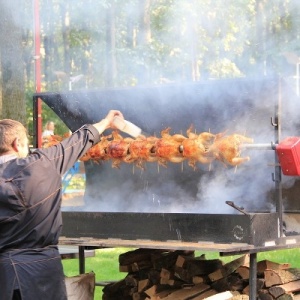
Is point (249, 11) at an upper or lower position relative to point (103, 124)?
upper

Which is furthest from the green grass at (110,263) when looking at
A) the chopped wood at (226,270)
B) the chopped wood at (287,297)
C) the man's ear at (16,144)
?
the man's ear at (16,144)

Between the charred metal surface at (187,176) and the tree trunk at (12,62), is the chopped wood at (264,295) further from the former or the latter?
the tree trunk at (12,62)

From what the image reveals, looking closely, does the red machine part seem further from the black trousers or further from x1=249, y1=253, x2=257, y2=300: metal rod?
the black trousers

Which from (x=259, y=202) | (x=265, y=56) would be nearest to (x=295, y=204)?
(x=259, y=202)

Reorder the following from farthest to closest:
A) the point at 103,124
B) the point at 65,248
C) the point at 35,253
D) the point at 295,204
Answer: the point at 65,248 < the point at 295,204 < the point at 103,124 < the point at 35,253

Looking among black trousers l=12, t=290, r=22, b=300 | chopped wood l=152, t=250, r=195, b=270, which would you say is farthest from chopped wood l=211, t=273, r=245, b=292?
black trousers l=12, t=290, r=22, b=300

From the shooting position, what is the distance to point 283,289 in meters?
5.16

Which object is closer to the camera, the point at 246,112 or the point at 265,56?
the point at 246,112

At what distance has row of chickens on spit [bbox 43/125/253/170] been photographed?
5066 millimetres

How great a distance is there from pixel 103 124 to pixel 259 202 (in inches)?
70.5

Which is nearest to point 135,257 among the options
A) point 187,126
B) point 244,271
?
point 244,271

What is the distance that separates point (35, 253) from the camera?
387cm

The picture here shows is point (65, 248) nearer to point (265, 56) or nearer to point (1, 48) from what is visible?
point (1, 48)

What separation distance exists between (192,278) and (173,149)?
0.93 metres
